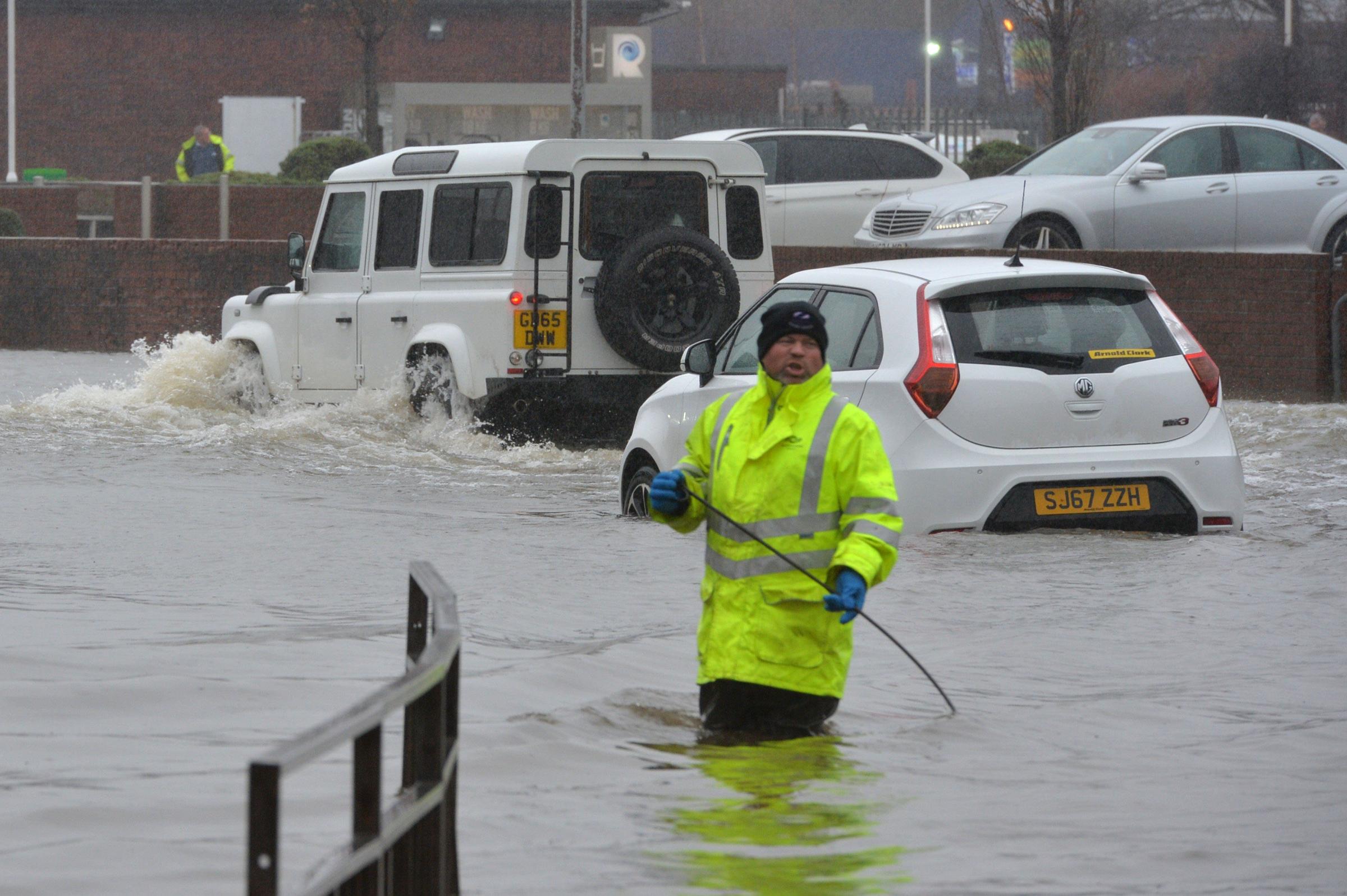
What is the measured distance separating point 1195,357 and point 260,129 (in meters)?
39.7

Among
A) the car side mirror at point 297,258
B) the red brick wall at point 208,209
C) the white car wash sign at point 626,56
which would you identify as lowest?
the car side mirror at point 297,258

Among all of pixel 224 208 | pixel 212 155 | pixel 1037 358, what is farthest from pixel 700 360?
pixel 212 155

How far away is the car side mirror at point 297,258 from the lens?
14312 millimetres

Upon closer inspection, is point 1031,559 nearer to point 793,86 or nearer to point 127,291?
point 127,291

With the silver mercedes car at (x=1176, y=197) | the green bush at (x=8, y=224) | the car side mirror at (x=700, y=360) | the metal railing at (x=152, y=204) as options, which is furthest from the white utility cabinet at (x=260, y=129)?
the car side mirror at (x=700, y=360)

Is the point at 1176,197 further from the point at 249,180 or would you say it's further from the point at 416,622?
the point at 249,180

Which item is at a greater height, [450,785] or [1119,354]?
[1119,354]

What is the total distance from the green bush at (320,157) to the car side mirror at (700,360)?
2705cm

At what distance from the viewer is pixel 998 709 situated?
688cm

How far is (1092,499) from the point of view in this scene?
8.36 m

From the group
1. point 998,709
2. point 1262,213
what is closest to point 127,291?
point 1262,213

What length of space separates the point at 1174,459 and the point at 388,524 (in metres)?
4.24

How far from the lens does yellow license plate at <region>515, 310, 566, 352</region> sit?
12828 mm

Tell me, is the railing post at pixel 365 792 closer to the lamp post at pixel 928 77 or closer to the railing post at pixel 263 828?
the railing post at pixel 263 828
